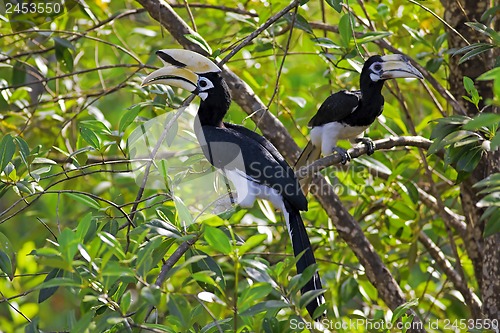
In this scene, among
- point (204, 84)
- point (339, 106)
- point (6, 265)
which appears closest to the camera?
point (6, 265)

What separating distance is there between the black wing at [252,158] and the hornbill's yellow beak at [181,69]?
0.69 ft

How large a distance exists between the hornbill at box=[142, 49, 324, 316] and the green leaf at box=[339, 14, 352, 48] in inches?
19.1

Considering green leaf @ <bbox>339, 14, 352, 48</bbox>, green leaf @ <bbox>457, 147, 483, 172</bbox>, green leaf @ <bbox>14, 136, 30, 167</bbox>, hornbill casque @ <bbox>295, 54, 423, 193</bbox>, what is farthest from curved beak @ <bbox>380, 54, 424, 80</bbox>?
green leaf @ <bbox>14, 136, 30, 167</bbox>

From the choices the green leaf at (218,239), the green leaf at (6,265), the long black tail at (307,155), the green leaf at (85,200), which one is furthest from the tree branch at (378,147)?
the green leaf at (6,265)

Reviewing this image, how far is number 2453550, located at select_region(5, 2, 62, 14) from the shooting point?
297 centimetres

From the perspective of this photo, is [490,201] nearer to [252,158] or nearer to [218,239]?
[218,239]

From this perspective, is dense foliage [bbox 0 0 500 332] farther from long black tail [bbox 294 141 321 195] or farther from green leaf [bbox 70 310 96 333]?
long black tail [bbox 294 141 321 195]

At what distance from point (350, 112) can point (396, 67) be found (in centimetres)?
29

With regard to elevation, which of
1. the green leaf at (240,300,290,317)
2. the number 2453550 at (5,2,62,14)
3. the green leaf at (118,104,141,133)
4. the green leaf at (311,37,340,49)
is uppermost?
the number 2453550 at (5,2,62,14)

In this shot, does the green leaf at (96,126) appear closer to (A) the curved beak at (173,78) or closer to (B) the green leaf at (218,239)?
(A) the curved beak at (173,78)

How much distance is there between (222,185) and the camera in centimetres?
311

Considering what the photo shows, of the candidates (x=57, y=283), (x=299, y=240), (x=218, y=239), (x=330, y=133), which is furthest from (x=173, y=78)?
(x=57, y=283)

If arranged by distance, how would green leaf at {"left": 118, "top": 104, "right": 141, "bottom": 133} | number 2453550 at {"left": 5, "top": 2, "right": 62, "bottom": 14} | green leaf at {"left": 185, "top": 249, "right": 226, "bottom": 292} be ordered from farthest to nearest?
number 2453550 at {"left": 5, "top": 2, "right": 62, "bottom": 14}
green leaf at {"left": 118, "top": 104, "right": 141, "bottom": 133}
green leaf at {"left": 185, "top": 249, "right": 226, "bottom": 292}

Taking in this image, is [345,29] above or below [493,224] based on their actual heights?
above
